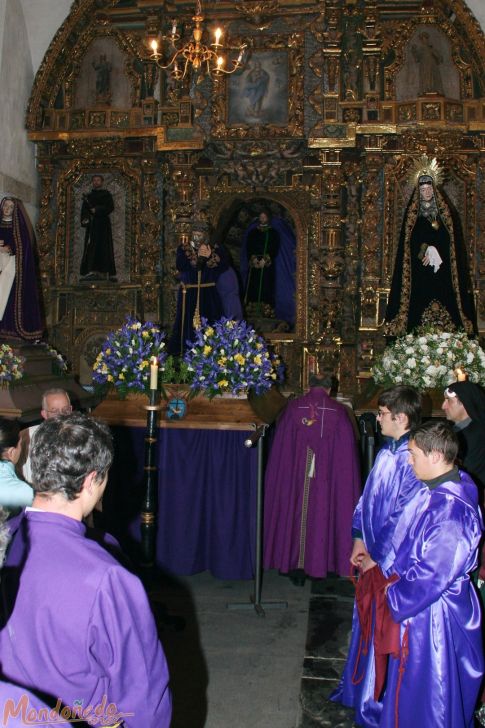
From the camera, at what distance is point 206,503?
20.8 feet

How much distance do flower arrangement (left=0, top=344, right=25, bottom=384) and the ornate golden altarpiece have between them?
375cm

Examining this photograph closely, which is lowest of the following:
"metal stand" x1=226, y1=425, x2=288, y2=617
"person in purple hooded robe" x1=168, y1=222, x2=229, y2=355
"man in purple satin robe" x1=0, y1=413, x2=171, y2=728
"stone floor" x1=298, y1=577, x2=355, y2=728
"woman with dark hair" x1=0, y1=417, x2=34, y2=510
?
"stone floor" x1=298, y1=577, x2=355, y2=728

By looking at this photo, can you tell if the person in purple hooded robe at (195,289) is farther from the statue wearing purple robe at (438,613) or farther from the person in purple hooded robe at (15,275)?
the statue wearing purple robe at (438,613)

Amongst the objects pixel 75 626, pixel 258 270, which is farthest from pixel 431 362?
pixel 75 626

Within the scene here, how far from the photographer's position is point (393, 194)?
11.7m

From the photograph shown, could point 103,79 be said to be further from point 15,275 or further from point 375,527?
point 375,527

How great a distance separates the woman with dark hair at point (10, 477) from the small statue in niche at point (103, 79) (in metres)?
10.1

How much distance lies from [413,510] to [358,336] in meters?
8.28

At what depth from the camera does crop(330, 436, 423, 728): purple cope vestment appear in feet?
11.8

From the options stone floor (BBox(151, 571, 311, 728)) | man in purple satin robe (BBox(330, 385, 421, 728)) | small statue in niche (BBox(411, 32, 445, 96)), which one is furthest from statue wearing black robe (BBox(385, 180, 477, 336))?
man in purple satin robe (BBox(330, 385, 421, 728))

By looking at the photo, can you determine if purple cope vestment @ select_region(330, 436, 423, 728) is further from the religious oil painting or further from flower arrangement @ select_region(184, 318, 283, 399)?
the religious oil painting

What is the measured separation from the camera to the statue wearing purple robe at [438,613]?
305 cm

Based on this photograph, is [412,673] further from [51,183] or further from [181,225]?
[51,183]

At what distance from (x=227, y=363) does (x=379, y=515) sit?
3.06 m
